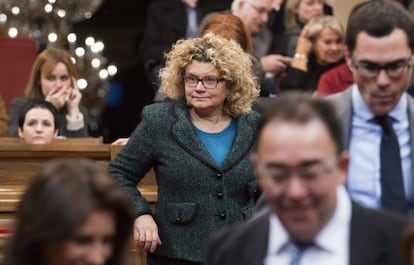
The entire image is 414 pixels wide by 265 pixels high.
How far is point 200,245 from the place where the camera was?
6.18 m

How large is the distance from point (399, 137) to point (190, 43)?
83.1 inches

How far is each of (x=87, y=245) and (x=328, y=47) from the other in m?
6.26

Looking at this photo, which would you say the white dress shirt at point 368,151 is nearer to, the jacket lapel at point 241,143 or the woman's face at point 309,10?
the jacket lapel at point 241,143

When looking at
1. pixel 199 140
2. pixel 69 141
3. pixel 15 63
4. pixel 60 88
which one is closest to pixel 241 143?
pixel 199 140

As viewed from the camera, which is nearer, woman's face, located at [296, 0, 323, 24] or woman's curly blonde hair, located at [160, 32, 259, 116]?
woman's curly blonde hair, located at [160, 32, 259, 116]

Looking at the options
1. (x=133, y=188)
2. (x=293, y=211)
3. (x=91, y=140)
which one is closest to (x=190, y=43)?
(x=133, y=188)

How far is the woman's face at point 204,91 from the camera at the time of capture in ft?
20.5

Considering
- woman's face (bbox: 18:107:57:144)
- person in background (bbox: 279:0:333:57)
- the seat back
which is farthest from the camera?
the seat back

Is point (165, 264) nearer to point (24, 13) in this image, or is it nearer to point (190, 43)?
point (190, 43)

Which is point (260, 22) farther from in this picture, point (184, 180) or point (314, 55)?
point (184, 180)

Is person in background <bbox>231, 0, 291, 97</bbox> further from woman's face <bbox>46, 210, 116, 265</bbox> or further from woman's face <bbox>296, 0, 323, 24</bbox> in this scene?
woman's face <bbox>46, 210, 116, 265</bbox>

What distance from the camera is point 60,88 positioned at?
913 cm

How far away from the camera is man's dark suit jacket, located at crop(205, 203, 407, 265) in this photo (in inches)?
142

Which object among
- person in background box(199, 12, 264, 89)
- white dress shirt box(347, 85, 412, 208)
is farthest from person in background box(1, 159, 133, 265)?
person in background box(199, 12, 264, 89)
